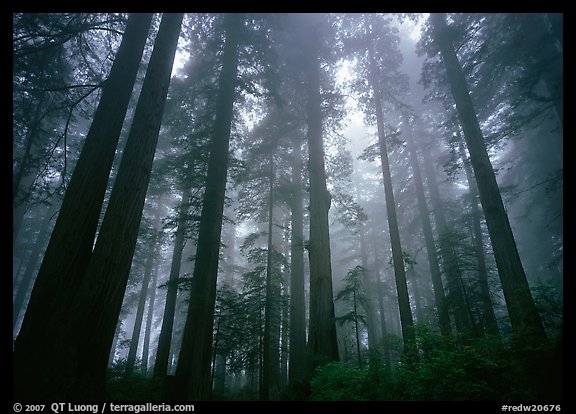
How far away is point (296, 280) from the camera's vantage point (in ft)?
45.7

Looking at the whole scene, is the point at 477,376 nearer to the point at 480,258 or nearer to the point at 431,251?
the point at 480,258

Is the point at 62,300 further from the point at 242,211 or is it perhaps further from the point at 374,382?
the point at 242,211

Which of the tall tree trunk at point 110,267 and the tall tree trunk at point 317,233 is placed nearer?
the tall tree trunk at point 110,267

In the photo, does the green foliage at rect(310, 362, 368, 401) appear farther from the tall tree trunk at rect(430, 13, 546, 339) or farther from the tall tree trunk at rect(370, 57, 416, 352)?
the tall tree trunk at rect(430, 13, 546, 339)

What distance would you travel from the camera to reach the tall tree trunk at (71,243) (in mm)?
3230

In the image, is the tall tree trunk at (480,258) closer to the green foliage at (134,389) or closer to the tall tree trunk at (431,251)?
the tall tree trunk at (431,251)

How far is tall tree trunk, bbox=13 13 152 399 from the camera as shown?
3.23 m

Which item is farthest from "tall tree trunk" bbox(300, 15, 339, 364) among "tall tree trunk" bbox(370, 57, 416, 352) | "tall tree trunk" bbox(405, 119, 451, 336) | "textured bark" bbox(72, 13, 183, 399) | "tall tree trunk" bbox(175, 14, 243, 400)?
"tall tree trunk" bbox(405, 119, 451, 336)

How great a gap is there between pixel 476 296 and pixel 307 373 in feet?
33.5

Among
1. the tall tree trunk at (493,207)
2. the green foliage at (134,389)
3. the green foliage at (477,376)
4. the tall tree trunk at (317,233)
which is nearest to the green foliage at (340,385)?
the green foliage at (477,376)

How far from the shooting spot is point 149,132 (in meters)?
5.06

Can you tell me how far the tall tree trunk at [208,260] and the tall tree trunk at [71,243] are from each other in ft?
10.3
